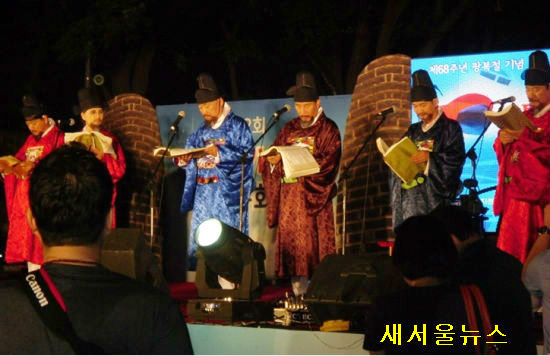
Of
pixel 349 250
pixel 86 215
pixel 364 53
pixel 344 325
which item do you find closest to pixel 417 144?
pixel 349 250

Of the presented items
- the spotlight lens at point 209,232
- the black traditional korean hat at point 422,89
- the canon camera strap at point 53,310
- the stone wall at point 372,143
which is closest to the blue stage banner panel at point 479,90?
the stone wall at point 372,143

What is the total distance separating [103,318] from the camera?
1.99 m

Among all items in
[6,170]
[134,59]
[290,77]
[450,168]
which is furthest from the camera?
[290,77]

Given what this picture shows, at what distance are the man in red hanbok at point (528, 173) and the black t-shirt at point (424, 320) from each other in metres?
3.36

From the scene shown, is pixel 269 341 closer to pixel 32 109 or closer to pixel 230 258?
pixel 230 258

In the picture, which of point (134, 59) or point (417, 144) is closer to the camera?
point (417, 144)

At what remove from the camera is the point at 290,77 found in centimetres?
1864

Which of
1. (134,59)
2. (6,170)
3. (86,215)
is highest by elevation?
(134,59)

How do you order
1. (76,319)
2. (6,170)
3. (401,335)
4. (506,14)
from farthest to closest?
(506,14) < (6,170) < (401,335) < (76,319)

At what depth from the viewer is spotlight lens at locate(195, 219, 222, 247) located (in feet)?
20.1

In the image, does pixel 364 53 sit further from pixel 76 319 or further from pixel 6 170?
pixel 76 319

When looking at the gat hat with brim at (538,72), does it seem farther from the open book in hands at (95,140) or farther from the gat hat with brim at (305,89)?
the open book in hands at (95,140)

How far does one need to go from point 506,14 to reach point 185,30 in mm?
7000

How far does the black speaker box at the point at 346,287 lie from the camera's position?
5195mm
